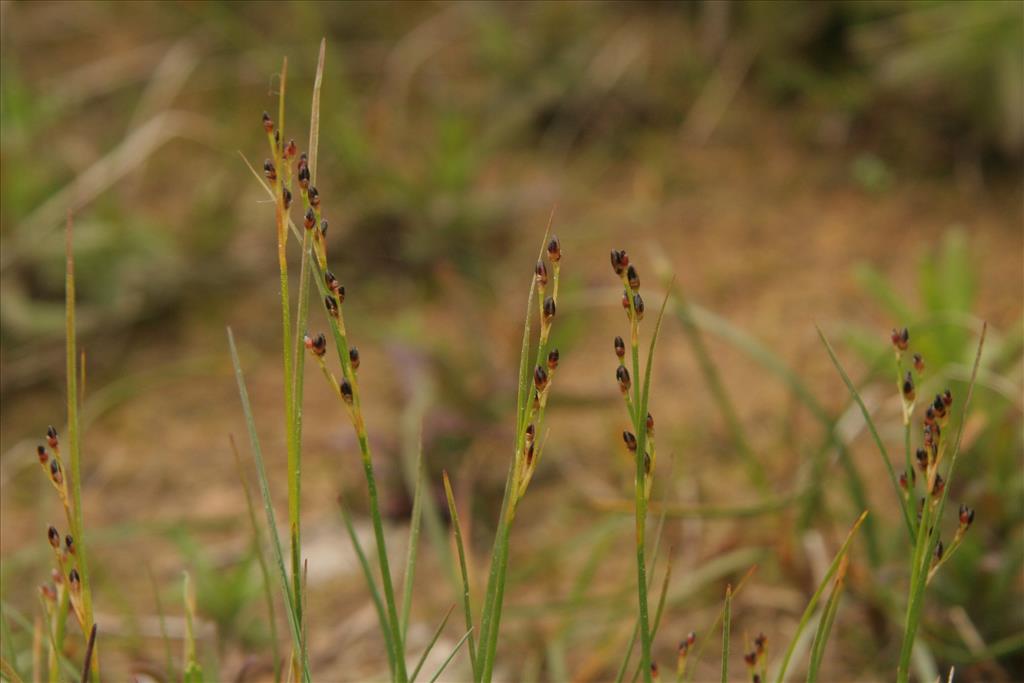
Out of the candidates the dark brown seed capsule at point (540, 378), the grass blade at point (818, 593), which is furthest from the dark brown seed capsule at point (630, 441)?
the grass blade at point (818, 593)

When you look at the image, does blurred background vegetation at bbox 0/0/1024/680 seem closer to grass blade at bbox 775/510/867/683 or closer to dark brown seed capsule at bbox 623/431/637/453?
grass blade at bbox 775/510/867/683

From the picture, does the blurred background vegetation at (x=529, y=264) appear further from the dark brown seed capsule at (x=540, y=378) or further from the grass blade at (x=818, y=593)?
the dark brown seed capsule at (x=540, y=378)

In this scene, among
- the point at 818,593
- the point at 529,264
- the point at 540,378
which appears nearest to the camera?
the point at 540,378

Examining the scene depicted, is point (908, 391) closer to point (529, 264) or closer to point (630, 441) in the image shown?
point (630, 441)

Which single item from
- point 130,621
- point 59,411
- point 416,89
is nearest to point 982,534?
point 130,621

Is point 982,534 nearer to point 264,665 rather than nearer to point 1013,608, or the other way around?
point 1013,608

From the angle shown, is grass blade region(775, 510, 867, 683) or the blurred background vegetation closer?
grass blade region(775, 510, 867, 683)

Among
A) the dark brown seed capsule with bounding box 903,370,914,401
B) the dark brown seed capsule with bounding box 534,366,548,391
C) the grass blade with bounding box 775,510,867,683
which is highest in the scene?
the dark brown seed capsule with bounding box 534,366,548,391

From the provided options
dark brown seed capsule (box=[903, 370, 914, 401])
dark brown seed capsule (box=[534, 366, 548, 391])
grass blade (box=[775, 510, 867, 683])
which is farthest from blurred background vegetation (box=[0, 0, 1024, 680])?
dark brown seed capsule (box=[534, 366, 548, 391])

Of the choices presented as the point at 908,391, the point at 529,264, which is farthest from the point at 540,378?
the point at 529,264
